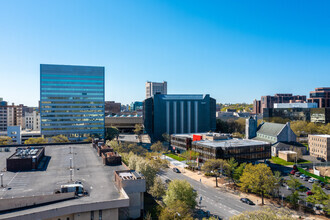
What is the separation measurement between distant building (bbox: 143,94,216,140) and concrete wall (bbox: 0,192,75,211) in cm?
10265

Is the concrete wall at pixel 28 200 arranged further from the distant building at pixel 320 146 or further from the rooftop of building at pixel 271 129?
the distant building at pixel 320 146

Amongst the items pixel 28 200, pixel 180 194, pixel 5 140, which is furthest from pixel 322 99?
pixel 28 200

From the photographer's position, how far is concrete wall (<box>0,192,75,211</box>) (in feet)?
106

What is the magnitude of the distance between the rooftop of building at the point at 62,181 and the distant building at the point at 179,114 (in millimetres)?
76454

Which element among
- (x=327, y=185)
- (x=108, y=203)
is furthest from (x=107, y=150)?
(x=327, y=185)

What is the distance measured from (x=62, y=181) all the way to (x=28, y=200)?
428 inches

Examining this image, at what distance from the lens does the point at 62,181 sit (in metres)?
44.3

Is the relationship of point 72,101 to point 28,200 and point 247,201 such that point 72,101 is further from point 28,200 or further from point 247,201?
point 247,201

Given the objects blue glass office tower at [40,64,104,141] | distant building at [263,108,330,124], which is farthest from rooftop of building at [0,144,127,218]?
distant building at [263,108,330,124]

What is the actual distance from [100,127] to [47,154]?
72.0 m

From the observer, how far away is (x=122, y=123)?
195000 mm

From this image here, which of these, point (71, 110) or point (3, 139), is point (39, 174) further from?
point (71, 110)

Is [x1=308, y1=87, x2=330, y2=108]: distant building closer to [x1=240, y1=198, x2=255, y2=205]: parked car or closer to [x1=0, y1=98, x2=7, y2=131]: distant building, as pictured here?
[x1=240, y1=198, x2=255, y2=205]: parked car

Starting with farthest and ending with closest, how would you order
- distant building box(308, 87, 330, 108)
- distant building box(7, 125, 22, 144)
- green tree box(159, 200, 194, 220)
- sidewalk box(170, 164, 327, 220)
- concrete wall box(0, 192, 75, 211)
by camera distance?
1. distant building box(308, 87, 330, 108)
2. distant building box(7, 125, 22, 144)
3. sidewalk box(170, 164, 327, 220)
4. green tree box(159, 200, 194, 220)
5. concrete wall box(0, 192, 75, 211)
